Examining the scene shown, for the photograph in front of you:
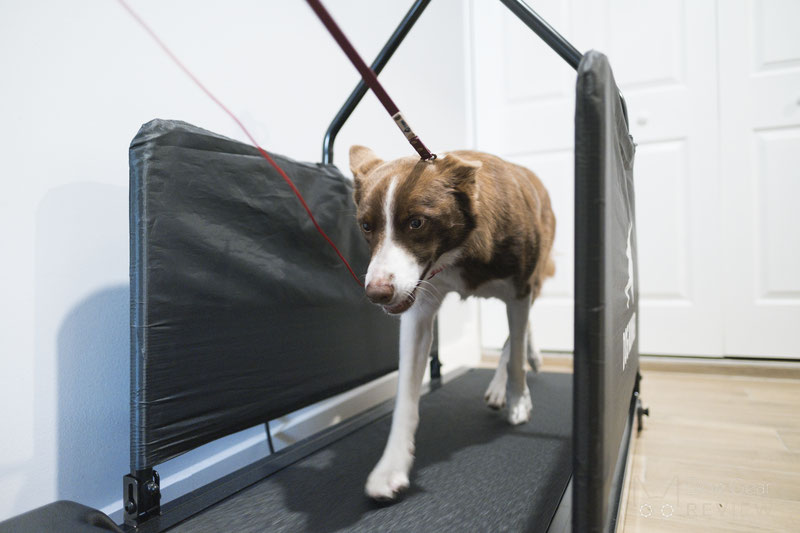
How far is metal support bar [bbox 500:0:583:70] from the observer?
3.37 feet

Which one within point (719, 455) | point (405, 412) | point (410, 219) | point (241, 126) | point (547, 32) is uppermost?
point (547, 32)

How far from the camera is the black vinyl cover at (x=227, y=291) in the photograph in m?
0.84

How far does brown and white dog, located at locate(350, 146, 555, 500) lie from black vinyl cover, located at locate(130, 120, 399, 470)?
0.73ft

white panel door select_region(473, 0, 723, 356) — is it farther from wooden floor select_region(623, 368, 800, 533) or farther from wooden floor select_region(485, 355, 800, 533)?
wooden floor select_region(623, 368, 800, 533)

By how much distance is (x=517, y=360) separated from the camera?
1.31 meters

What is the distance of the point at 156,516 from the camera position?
0.88 m

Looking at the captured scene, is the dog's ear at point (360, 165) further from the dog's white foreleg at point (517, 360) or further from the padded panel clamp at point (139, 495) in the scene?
→ the padded panel clamp at point (139, 495)

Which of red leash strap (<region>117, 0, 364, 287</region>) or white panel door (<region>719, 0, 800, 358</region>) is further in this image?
white panel door (<region>719, 0, 800, 358</region>)

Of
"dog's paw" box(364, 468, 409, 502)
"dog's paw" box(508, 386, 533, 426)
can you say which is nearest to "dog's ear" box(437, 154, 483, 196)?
"dog's paw" box(364, 468, 409, 502)

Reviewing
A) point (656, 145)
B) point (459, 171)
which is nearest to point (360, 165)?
point (459, 171)

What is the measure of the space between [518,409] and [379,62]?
1.04 meters

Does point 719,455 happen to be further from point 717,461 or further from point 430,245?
point 430,245

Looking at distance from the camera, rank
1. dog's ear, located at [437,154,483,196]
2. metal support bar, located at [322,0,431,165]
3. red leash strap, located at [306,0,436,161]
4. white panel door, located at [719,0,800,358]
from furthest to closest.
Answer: white panel door, located at [719,0,800,358] → metal support bar, located at [322,0,431,165] → dog's ear, located at [437,154,483,196] → red leash strap, located at [306,0,436,161]

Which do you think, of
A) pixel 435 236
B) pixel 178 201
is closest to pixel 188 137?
pixel 178 201
